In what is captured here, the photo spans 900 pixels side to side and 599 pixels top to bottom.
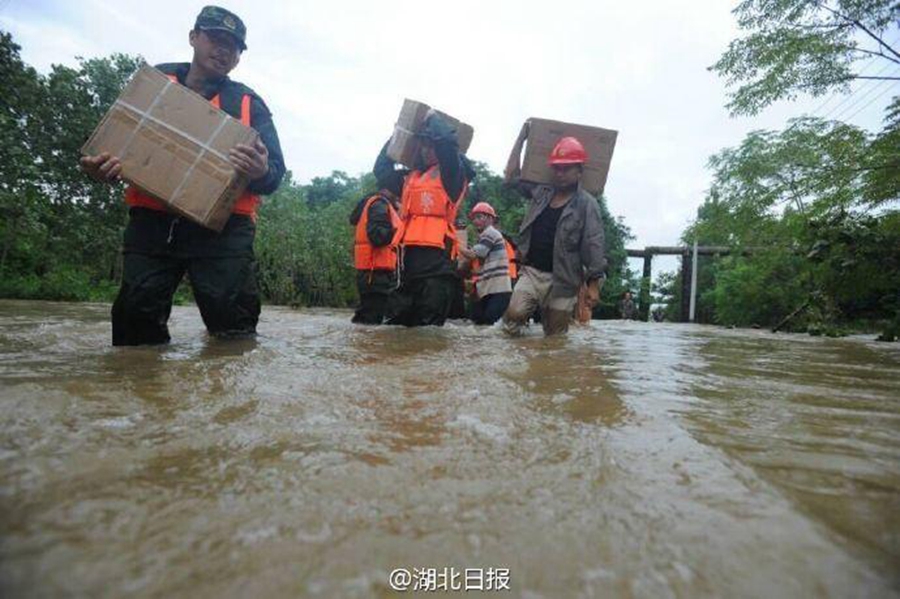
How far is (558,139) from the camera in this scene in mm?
4457

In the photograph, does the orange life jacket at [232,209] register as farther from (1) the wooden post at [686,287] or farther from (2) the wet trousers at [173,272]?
(1) the wooden post at [686,287]

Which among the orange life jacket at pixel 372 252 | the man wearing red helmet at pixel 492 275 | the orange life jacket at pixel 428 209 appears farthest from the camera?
the man wearing red helmet at pixel 492 275

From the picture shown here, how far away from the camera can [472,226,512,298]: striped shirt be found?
19.1ft

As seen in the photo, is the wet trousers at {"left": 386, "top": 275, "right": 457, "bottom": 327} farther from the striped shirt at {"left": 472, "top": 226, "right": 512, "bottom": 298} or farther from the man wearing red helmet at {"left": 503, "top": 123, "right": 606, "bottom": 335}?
the striped shirt at {"left": 472, "top": 226, "right": 512, "bottom": 298}

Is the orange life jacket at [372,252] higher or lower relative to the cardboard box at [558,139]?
lower

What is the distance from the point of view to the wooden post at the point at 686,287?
17.6 metres

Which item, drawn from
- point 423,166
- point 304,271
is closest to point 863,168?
point 423,166

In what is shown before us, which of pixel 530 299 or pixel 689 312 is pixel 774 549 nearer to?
pixel 530 299

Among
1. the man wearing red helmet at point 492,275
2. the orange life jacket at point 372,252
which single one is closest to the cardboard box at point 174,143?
the orange life jacket at point 372,252

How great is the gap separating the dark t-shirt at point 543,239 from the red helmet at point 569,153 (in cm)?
40

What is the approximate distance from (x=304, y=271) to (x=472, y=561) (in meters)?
12.3

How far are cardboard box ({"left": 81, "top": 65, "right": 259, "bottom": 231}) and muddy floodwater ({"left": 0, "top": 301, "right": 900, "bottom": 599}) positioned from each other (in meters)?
1.22

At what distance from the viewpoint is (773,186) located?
6598 millimetres

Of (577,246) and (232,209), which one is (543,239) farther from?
(232,209)
